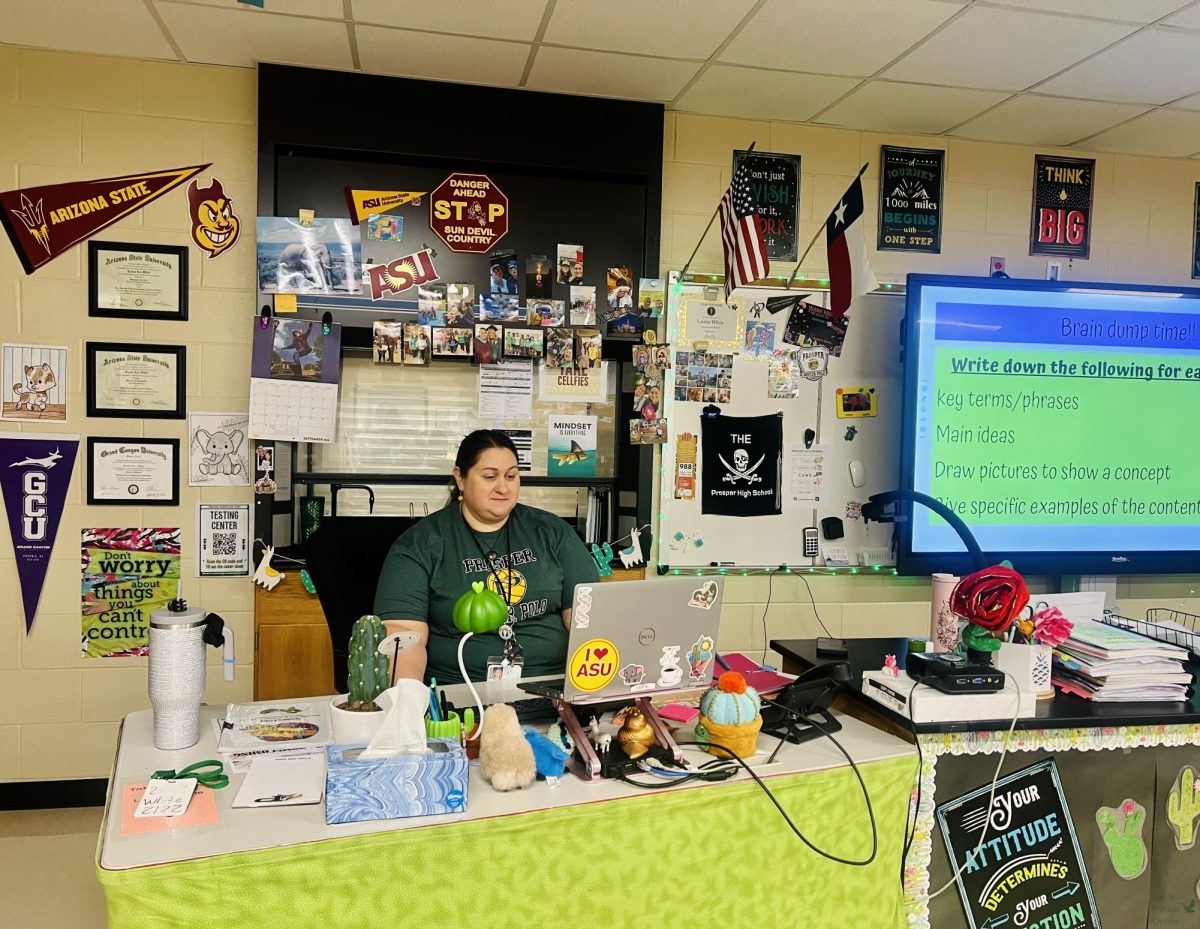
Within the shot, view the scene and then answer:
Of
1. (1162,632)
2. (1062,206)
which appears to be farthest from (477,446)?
(1062,206)

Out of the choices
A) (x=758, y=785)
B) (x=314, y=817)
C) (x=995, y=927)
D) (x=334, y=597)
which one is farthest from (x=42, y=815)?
(x=995, y=927)

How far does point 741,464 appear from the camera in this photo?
3.58m

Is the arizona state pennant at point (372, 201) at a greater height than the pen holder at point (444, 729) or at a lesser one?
greater

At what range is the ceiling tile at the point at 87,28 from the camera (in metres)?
2.70

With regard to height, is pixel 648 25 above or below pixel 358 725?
above

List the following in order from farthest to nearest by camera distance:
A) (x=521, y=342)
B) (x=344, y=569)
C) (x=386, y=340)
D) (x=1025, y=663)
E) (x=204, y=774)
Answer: (x=521, y=342) → (x=386, y=340) → (x=344, y=569) → (x=1025, y=663) → (x=204, y=774)

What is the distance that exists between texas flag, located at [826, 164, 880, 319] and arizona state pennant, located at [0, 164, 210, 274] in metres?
2.40

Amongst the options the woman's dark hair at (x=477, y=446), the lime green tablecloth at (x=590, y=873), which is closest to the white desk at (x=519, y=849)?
the lime green tablecloth at (x=590, y=873)

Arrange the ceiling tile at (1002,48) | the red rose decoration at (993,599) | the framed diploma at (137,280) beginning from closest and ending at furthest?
the red rose decoration at (993,599) < the ceiling tile at (1002,48) < the framed diploma at (137,280)

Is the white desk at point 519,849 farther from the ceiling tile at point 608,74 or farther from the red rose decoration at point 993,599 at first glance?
the ceiling tile at point 608,74

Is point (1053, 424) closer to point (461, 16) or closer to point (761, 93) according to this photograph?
point (761, 93)

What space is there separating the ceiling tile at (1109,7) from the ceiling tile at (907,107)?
61 cm

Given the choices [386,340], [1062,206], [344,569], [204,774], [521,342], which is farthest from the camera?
[1062,206]

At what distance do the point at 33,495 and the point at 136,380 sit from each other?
1.78 feet
